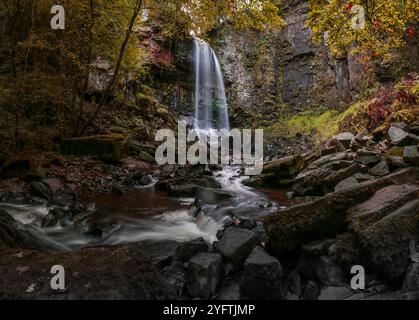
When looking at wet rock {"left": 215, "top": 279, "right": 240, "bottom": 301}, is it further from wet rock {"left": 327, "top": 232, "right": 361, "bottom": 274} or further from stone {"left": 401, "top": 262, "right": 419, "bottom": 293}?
stone {"left": 401, "top": 262, "right": 419, "bottom": 293}

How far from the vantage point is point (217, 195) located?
275 inches

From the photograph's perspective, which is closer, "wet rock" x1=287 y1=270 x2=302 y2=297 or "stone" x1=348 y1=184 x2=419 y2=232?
"wet rock" x1=287 y1=270 x2=302 y2=297

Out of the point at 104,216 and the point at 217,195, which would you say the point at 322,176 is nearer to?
the point at 217,195

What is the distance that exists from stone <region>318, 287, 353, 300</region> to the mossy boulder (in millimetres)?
8510

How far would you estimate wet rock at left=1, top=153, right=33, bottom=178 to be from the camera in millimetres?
7156

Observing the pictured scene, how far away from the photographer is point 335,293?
2684 millimetres

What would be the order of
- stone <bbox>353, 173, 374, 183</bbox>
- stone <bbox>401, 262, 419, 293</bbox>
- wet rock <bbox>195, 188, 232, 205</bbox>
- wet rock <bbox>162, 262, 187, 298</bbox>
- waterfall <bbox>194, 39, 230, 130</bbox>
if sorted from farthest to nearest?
waterfall <bbox>194, 39, 230, 130</bbox>, wet rock <bbox>195, 188, 232, 205</bbox>, stone <bbox>353, 173, 374, 183</bbox>, wet rock <bbox>162, 262, 187, 298</bbox>, stone <bbox>401, 262, 419, 293</bbox>

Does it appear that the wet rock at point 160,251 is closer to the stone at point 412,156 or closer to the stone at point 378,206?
the stone at point 378,206

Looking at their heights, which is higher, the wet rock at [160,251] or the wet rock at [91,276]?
the wet rock at [91,276]

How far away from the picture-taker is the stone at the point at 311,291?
113 inches

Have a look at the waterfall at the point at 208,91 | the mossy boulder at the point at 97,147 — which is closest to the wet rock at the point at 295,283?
the mossy boulder at the point at 97,147

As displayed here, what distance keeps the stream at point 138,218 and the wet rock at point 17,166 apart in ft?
4.96

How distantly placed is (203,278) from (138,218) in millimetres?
3011

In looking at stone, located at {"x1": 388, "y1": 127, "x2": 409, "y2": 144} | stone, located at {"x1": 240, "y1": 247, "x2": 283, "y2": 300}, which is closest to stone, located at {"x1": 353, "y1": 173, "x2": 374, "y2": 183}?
stone, located at {"x1": 388, "y1": 127, "x2": 409, "y2": 144}
